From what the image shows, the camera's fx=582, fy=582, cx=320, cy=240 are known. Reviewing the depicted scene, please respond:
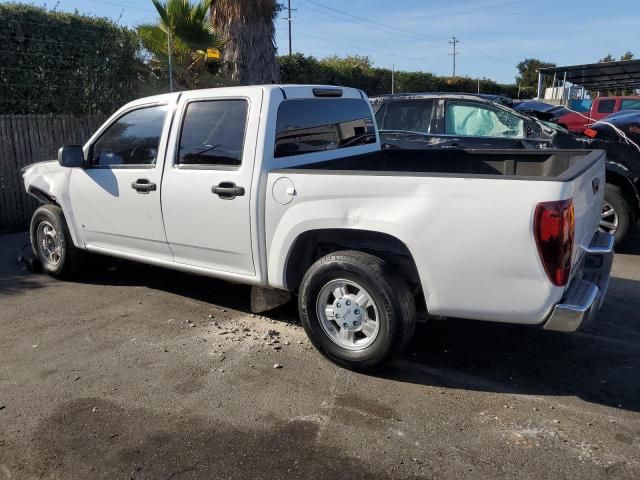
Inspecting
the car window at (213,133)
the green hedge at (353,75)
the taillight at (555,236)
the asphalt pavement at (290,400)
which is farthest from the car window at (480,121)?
the green hedge at (353,75)

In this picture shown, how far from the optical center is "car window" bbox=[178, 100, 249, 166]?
443 cm

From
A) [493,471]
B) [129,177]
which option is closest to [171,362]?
[129,177]

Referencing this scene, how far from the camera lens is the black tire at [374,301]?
3.68m

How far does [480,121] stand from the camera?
812 centimetres

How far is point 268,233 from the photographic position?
4203mm

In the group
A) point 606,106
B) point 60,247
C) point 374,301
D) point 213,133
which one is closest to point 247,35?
point 60,247

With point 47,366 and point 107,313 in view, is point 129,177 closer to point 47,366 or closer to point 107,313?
point 107,313

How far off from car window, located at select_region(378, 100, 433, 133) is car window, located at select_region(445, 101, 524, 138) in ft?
0.99

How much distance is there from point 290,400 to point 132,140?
113 inches

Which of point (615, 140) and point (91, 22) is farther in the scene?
point (91, 22)

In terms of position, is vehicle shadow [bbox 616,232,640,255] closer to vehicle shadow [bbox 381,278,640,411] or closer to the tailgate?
vehicle shadow [bbox 381,278,640,411]

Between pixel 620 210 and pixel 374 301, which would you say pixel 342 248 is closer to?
pixel 374 301

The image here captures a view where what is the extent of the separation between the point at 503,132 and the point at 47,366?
250 inches

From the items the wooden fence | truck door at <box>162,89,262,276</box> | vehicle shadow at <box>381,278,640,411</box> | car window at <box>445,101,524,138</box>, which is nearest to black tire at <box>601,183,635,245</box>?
car window at <box>445,101,524,138</box>
